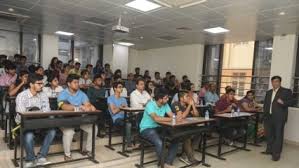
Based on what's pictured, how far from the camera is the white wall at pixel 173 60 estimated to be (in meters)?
8.47

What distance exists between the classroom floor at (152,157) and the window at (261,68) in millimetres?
2065

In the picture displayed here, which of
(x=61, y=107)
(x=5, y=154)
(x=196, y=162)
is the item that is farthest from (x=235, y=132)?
(x=5, y=154)

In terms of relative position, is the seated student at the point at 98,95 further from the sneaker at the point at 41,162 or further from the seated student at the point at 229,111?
the seated student at the point at 229,111

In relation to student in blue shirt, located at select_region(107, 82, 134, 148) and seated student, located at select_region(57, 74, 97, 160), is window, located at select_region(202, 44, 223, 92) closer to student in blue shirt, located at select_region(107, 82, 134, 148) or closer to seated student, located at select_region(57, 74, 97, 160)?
student in blue shirt, located at select_region(107, 82, 134, 148)

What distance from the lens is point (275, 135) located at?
182 inches

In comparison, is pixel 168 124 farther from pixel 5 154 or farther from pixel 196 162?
pixel 5 154

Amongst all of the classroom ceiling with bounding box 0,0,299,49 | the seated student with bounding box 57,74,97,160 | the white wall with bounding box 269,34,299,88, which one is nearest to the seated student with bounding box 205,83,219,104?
the classroom ceiling with bounding box 0,0,299,49

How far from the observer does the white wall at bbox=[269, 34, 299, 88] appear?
234 inches

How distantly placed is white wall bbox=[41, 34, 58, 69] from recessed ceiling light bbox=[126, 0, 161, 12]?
501 centimetres

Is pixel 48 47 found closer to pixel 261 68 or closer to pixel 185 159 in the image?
pixel 185 159

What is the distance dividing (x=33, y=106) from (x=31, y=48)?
600 cm

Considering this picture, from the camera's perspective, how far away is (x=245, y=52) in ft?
25.6

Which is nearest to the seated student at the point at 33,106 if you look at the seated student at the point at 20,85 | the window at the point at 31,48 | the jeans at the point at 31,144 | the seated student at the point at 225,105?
the jeans at the point at 31,144

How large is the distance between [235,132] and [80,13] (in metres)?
3.98
